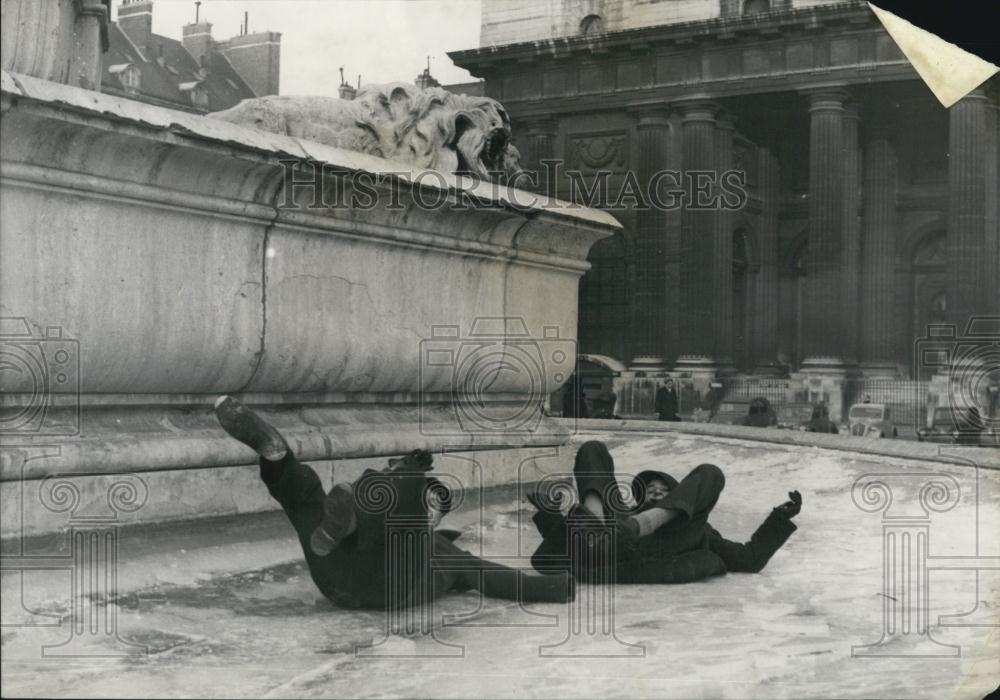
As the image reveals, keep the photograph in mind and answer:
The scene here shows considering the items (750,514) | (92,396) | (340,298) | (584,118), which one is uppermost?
(584,118)

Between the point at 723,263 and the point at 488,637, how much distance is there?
772 inches

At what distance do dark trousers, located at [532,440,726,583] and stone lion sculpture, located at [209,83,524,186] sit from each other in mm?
1411

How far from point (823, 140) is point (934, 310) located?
4.63 metres

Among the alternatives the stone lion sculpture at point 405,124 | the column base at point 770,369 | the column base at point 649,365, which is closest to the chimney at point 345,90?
the stone lion sculpture at point 405,124

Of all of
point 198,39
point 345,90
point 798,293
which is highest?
point 798,293

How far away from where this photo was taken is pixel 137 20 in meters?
4.12

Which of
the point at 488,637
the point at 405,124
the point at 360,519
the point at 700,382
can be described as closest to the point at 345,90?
the point at 405,124

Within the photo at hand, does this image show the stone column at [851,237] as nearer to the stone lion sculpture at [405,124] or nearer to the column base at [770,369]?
the column base at [770,369]

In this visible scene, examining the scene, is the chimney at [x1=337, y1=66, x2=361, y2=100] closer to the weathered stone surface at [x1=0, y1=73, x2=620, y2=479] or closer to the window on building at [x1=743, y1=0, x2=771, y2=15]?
the weathered stone surface at [x1=0, y1=73, x2=620, y2=479]

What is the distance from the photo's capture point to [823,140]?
21.3 metres

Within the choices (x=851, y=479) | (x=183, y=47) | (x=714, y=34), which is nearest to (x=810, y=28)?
(x=714, y=34)

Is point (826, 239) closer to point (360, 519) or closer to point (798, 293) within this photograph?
point (798, 293)

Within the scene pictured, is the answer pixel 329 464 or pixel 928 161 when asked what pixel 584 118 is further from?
pixel 329 464

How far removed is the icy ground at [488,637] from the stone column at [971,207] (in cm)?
1595
